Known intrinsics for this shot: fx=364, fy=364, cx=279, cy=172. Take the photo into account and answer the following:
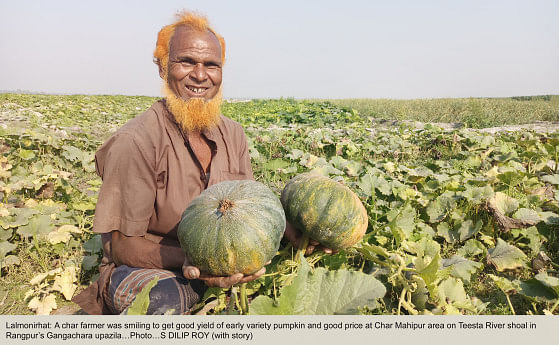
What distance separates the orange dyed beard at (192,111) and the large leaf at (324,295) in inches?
58.8

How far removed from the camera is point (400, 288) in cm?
240

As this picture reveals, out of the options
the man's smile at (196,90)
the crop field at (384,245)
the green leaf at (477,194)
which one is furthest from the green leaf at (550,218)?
the man's smile at (196,90)

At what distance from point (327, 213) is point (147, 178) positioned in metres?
1.15

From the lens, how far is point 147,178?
7.52ft

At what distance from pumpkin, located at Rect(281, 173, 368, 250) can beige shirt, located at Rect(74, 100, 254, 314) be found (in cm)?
74

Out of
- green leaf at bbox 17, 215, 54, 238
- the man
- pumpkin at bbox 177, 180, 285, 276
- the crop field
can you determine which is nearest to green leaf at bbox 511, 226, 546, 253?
the crop field

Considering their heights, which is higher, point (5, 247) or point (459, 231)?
point (459, 231)

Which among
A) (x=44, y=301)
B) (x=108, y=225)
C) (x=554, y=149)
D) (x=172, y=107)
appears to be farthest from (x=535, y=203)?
(x=44, y=301)

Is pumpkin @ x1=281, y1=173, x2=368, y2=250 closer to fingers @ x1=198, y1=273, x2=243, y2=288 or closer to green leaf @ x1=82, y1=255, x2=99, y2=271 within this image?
fingers @ x1=198, y1=273, x2=243, y2=288

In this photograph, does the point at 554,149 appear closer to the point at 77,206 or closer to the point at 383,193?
the point at 383,193

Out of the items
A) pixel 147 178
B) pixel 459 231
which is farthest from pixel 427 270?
pixel 147 178

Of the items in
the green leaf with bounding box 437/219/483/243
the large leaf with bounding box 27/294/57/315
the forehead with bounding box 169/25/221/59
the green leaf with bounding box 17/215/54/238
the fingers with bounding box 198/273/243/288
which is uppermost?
the forehead with bounding box 169/25/221/59

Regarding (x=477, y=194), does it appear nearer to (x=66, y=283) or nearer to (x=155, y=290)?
(x=155, y=290)

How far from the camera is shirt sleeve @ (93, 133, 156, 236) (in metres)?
2.21
